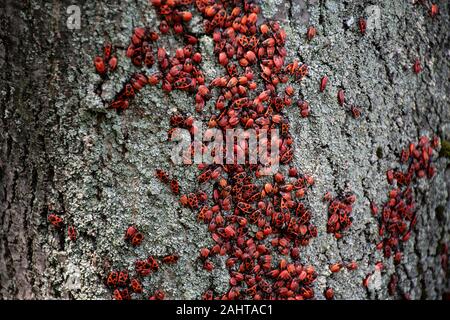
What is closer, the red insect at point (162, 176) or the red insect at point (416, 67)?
the red insect at point (162, 176)

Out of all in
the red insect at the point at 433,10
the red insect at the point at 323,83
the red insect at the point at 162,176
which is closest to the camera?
the red insect at the point at 162,176

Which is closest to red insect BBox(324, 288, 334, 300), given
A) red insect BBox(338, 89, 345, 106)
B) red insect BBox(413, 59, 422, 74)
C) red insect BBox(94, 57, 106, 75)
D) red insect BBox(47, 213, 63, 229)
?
red insect BBox(338, 89, 345, 106)

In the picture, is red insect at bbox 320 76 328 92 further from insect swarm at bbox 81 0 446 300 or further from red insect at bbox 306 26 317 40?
red insect at bbox 306 26 317 40

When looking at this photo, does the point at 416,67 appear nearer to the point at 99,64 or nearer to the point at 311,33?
the point at 311,33

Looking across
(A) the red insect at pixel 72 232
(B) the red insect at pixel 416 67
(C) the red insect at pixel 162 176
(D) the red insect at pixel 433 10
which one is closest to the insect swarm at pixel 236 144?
(C) the red insect at pixel 162 176

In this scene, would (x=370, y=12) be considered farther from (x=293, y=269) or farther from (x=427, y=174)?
(x=293, y=269)

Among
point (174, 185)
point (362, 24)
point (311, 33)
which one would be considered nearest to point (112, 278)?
point (174, 185)

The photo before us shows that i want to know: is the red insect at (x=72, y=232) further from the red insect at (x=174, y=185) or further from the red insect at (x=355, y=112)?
the red insect at (x=355, y=112)

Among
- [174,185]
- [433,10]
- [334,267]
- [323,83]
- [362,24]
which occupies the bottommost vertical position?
[334,267]
